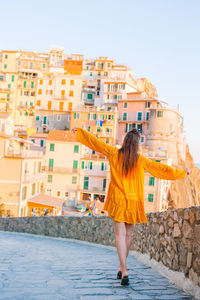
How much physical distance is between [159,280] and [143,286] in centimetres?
49

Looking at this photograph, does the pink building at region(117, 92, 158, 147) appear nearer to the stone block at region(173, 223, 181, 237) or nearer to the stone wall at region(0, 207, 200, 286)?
the stone wall at region(0, 207, 200, 286)

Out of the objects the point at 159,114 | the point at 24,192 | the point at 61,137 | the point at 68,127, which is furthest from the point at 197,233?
the point at 68,127

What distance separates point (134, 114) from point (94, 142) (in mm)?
60474

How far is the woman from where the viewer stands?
4.19 m

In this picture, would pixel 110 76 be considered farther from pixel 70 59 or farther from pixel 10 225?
pixel 10 225

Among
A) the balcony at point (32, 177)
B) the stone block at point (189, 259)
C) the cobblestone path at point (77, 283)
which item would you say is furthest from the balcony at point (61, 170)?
the stone block at point (189, 259)

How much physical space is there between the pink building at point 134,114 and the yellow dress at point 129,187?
58.8m

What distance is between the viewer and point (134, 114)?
64.3 m

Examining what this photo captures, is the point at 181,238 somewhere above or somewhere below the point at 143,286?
above

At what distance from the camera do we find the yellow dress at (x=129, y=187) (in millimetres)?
4207

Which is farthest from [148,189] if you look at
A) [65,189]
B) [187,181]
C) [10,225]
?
[10,225]

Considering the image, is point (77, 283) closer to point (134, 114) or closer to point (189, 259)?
point (189, 259)

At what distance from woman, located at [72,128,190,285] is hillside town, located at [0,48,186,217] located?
27.6m

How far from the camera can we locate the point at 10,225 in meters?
17.8
